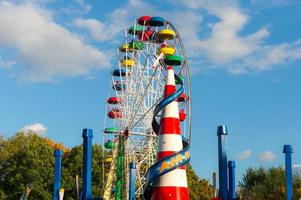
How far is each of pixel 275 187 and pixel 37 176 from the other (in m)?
24.9

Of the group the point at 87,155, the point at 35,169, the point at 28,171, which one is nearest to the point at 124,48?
the point at 35,169

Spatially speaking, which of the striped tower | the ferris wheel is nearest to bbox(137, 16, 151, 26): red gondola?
the ferris wheel

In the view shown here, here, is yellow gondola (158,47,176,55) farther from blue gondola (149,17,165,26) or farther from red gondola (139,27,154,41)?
red gondola (139,27,154,41)

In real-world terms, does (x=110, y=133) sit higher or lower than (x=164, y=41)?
lower

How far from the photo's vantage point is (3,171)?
57.8m

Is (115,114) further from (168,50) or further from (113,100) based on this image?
(168,50)

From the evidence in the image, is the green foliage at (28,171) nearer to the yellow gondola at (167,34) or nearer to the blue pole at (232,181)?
the yellow gondola at (167,34)

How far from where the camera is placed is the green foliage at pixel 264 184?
56.9 meters

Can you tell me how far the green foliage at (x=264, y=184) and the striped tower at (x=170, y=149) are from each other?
40.9 meters

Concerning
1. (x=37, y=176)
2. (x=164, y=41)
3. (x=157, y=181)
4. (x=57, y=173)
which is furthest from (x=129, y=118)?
(x=157, y=181)

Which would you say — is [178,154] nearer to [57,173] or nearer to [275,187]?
[57,173]

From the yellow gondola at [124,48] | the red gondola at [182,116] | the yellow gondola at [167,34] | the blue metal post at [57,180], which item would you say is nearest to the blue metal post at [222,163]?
the blue metal post at [57,180]

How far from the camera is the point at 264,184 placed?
202 ft

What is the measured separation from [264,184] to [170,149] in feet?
161
